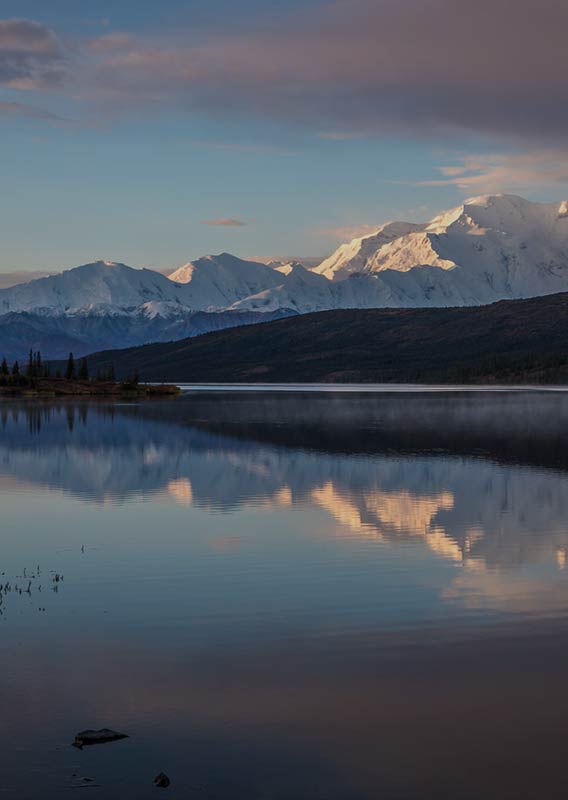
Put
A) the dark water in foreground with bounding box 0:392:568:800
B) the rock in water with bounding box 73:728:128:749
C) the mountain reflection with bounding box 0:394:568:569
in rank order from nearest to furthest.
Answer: the dark water in foreground with bounding box 0:392:568:800
the rock in water with bounding box 73:728:128:749
the mountain reflection with bounding box 0:394:568:569

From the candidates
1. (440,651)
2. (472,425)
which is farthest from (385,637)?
(472,425)

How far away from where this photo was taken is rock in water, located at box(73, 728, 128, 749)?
18141 millimetres

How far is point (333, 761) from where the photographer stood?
57.4 feet

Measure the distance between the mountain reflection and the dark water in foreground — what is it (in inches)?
14.4

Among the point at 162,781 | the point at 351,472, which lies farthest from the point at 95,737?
the point at 351,472

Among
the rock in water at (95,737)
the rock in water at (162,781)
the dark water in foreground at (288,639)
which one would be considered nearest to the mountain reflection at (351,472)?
the dark water in foreground at (288,639)

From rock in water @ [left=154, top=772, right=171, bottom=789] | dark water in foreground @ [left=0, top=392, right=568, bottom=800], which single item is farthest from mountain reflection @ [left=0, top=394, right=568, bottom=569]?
rock in water @ [left=154, top=772, right=171, bottom=789]

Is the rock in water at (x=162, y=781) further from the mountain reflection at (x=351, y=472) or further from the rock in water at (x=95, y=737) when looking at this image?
the mountain reflection at (x=351, y=472)

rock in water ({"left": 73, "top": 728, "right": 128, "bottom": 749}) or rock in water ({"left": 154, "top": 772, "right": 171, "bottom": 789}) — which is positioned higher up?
rock in water ({"left": 73, "top": 728, "right": 128, "bottom": 749})

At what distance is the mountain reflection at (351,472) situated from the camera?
4256 centimetres

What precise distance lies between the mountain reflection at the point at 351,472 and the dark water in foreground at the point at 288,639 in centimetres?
36

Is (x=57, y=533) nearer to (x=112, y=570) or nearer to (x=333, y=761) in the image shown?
(x=112, y=570)

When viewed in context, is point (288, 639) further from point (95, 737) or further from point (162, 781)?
point (162, 781)

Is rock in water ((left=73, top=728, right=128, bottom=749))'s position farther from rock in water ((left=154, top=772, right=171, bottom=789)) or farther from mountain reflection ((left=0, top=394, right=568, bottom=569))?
mountain reflection ((left=0, top=394, right=568, bottom=569))
